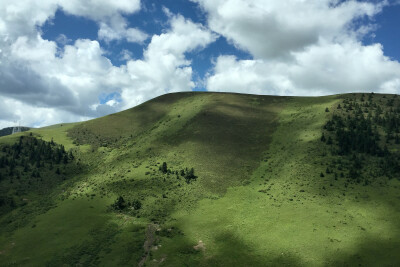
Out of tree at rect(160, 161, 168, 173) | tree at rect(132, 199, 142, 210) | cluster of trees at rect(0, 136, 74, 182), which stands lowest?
tree at rect(132, 199, 142, 210)

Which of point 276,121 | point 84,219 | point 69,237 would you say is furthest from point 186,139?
point 69,237

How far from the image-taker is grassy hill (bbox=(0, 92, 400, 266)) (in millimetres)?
53906

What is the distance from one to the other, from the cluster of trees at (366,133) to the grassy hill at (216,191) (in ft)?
1.70

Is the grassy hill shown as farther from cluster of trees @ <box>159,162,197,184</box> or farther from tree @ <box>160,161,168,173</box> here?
tree @ <box>160,161,168,173</box>

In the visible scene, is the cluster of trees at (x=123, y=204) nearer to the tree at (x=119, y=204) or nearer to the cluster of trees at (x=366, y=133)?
the tree at (x=119, y=204)

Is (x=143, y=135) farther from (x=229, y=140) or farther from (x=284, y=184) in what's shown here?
(x=284, y=184)

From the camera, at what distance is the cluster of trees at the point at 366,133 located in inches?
3344

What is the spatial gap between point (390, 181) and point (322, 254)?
39638 millimetres

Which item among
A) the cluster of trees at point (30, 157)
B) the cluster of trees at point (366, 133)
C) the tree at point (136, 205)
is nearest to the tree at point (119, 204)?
the tree at point (136, 205)

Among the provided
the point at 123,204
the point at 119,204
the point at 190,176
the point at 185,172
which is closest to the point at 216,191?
the point at 190,176

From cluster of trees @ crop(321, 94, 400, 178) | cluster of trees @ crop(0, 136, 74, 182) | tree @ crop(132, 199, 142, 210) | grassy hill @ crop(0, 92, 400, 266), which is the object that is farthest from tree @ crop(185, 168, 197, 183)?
cluster of trees @ crop(0, 136, 74, 182)

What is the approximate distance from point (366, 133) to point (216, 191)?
6333 centimetres

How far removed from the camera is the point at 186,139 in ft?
396

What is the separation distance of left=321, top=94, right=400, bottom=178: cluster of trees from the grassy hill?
518 mm
